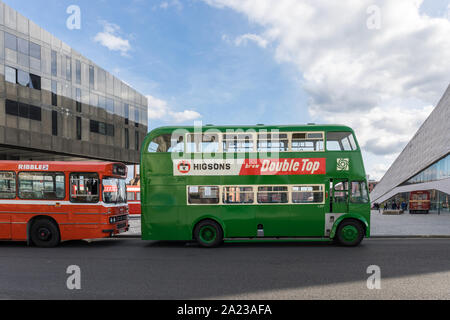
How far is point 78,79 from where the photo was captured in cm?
3241

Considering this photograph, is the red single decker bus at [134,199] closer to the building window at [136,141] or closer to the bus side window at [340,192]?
the building window at [136,141]

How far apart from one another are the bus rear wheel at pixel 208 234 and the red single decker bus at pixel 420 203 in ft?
88.2

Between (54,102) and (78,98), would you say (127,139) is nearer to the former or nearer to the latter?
(78,98)

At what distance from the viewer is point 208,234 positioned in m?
10.2

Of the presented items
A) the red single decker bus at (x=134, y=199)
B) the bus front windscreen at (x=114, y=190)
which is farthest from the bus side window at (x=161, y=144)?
the red single decker bus at (x=134, y=199)

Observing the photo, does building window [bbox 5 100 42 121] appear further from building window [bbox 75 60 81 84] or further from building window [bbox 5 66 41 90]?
building window [bbox 75 60 81 84]

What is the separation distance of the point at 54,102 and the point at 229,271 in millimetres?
29653

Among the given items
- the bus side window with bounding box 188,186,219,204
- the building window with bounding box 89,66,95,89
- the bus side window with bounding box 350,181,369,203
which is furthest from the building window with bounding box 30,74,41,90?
the bus side window with bounding box 350,181,369,203

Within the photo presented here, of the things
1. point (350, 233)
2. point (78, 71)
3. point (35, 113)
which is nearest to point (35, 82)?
point (35, 113)

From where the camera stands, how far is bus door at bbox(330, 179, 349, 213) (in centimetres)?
1001

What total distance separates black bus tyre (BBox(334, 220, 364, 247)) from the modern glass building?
2704 centimetres

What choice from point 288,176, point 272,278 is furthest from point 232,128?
point 272,278
